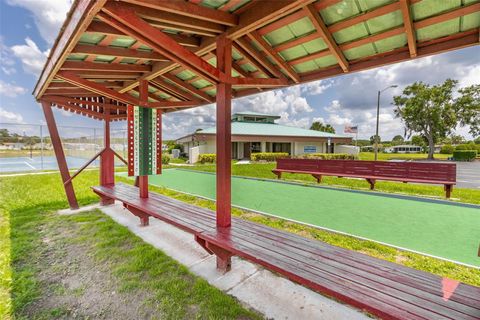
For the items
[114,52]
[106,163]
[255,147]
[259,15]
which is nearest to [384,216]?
[259,15]

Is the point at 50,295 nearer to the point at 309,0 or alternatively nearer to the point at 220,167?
the point at 220,167

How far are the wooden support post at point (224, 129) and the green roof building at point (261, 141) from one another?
747 inches

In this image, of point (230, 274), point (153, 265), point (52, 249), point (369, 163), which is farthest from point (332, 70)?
point (369, 163)

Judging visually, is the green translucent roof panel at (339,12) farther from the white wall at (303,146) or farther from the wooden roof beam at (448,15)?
the white wall at (303,146)

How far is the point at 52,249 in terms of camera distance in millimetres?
3816

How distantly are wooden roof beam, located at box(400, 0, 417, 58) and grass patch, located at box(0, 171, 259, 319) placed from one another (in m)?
3.29

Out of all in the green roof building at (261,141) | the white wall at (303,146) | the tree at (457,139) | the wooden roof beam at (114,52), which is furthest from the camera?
the tree at (457,139)

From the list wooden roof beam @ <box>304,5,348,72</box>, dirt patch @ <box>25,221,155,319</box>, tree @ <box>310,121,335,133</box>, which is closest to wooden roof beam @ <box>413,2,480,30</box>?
wooden roof beam @ <box>304,5,348,72</box>

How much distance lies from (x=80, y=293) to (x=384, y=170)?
8.65 metres

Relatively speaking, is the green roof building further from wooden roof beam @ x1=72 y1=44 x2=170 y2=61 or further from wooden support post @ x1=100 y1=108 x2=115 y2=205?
wooden roof beam @ x1=72 y1=44 x2=170 y2=61

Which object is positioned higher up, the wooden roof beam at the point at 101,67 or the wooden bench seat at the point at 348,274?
the wooden roof beam at the point at 101,67

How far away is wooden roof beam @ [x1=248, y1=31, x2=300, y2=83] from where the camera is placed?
2899mm

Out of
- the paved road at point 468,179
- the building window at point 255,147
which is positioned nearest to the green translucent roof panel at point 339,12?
the paved road at point 468,179

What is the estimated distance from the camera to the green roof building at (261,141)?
22.9 m
